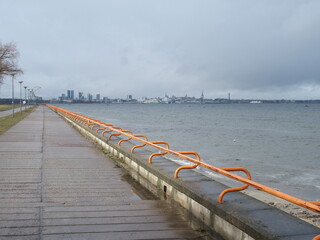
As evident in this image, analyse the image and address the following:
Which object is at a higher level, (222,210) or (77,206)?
(222,210)

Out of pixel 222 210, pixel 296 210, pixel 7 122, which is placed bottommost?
pixel 296 210

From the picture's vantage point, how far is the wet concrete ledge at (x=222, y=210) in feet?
13.1

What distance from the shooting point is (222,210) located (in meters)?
4.69

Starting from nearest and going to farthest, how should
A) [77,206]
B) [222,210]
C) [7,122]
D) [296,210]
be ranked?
[222,210]
[77,206]
[296,210]
[7,122]

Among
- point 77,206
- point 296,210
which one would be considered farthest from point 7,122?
point 296,210

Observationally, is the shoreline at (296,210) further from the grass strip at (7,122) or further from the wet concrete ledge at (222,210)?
the grass strip at (7,122)

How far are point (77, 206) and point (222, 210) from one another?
2.69 m

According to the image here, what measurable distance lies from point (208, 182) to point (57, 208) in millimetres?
2608

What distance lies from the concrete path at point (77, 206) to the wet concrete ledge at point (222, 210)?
30 centimetres

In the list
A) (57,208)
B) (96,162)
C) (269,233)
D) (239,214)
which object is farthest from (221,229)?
(96,162)

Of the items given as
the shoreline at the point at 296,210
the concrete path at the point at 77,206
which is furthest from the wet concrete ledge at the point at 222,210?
the shoreline at the point at 296,210

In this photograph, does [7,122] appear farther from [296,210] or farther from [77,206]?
[296,210]

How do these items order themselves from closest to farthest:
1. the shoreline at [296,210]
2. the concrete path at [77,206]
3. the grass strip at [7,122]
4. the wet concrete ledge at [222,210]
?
the wet concrete ledge at [222,210] < the concrete path at [77,206] < the shoreline at [296,210] < the grass strip at [7,122]

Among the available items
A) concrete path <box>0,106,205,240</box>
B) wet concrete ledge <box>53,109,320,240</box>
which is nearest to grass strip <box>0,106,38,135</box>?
concrete path <box>0,106,205,240</box>
